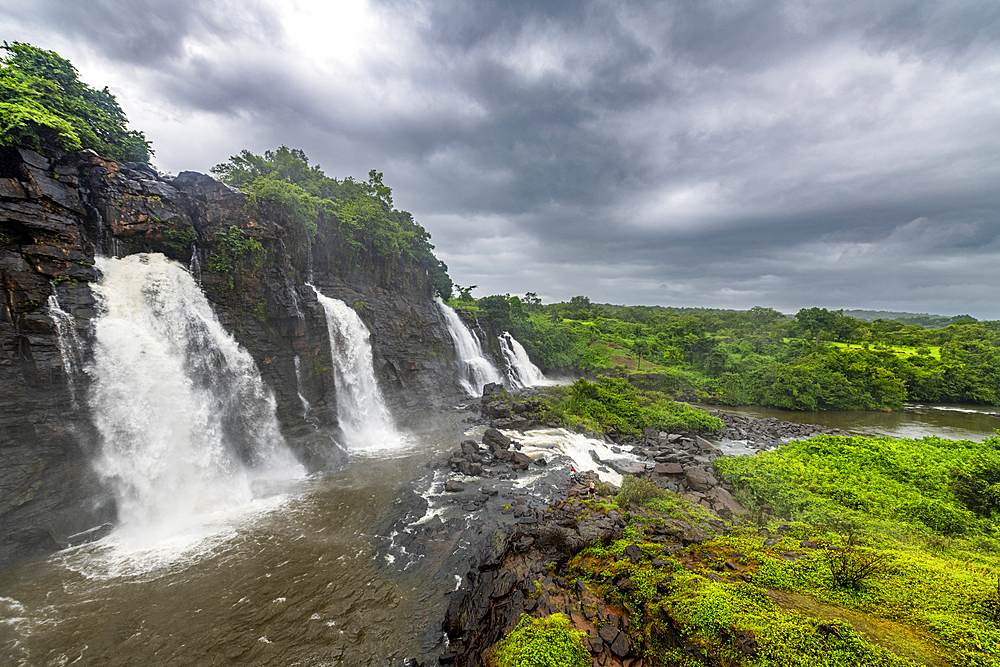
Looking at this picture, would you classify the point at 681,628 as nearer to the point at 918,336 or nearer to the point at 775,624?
the point at 775,624

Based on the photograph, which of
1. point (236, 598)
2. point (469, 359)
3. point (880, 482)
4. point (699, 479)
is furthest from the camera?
point (469, 359)

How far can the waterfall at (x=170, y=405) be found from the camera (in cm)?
1252

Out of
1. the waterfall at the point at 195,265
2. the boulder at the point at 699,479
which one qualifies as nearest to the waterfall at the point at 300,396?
the waterfall at the point at 195,265

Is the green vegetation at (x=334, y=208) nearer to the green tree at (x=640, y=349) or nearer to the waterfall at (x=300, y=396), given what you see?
the waterfall at (x=300, y=396)

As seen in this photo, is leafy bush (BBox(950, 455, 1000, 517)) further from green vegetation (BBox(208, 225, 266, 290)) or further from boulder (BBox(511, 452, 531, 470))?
green vegetation (BBox(208, 225, 266, 290))

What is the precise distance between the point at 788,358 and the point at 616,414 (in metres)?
32.3

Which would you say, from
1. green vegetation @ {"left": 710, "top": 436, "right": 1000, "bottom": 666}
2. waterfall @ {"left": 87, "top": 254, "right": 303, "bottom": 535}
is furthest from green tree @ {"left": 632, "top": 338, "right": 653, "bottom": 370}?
waterfall @ {"left": 87, "top": 254, "right": 303, "bottom": 535}

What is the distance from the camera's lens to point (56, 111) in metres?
14.0

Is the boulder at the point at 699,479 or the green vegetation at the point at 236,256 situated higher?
the green vegetation at the point at 236,256

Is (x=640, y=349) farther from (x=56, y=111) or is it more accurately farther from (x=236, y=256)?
(x=56, y=111)

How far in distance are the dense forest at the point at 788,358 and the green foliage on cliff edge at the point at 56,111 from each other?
33102 mm

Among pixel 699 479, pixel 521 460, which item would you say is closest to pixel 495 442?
pixel 521 460

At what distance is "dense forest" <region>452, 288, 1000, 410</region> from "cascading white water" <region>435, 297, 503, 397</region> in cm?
665

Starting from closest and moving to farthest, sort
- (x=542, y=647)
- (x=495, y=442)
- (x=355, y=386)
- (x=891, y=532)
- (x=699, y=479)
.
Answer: (x=542, y=647), (x=891, y=532), (x=699, y=479), (x=495, y=442), (x=355, y=386)
